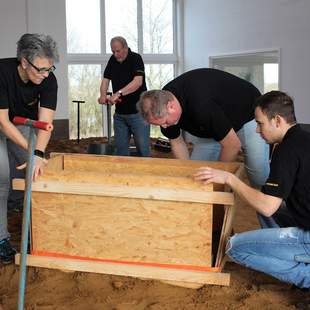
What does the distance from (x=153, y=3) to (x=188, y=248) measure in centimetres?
810

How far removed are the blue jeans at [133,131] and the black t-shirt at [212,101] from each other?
6.39 ft

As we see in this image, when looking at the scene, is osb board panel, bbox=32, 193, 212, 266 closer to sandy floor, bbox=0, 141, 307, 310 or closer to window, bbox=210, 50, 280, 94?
sandy floor, bbox=0, 141, 307, 310

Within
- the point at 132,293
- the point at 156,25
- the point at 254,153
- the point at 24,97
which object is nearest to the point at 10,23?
the point at 156,25

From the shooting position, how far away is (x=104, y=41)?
9.55 meters

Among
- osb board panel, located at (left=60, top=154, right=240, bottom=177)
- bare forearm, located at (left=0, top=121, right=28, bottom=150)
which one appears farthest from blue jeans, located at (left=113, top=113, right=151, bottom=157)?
bare forearm, located at (left=0, top=121, right=28, bottom=150)

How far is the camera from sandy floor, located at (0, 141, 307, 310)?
8.05 feet

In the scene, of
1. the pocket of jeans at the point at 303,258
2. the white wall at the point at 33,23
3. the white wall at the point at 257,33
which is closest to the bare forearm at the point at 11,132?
the pocket of jeans at the point at 303,258

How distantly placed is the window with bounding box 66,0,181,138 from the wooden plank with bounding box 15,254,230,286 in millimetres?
6842

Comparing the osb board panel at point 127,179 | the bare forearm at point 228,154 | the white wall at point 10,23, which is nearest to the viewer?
the osb board panel at point 127,179

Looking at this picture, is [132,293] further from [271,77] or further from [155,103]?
[271,77]

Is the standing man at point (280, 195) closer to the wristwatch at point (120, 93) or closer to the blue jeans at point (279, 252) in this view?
the blue jeans at point (279, 252)

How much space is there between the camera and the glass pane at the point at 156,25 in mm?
9953

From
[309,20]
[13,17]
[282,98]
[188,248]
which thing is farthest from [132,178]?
[13,17]

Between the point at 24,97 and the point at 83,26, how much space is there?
6931 mm
